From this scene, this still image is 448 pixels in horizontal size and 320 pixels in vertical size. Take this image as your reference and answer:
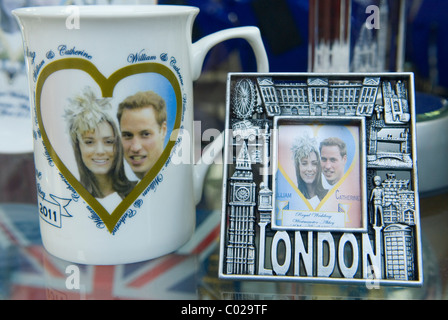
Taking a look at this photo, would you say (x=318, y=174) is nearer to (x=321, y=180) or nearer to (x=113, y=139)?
(x=321, y=180)

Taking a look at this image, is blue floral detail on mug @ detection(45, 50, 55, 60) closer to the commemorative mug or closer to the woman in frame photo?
the commemorative mug

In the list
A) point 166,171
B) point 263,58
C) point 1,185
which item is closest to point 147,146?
point 166,171

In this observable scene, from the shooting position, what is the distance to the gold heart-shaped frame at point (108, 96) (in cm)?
39

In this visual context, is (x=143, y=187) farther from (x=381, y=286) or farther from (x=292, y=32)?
(x=292, y=32)

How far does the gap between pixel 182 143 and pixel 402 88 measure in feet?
0.63

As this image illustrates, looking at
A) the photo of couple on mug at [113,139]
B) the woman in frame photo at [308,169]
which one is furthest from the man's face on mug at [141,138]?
the woman in frame photo at [308,169]

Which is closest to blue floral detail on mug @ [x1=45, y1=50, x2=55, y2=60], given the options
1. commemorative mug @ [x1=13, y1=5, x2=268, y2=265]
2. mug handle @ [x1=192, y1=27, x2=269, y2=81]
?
commemorative mug @ [x1=13, y1=5, x2=268, y2=265]

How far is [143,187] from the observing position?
0.41 metres

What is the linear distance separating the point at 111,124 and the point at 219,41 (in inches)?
5.3

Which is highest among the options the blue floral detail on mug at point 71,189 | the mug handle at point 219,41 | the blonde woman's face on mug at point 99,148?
the mug handle at point 219,41

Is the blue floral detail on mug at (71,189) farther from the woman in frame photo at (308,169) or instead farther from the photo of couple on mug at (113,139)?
the woman in frame photo at (308,169)

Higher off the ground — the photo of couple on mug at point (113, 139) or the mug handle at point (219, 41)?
the mug handle at point (219, 41)

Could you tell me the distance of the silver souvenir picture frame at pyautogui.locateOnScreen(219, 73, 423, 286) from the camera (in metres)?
0.39

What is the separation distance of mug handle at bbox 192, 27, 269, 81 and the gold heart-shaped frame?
40 mm
